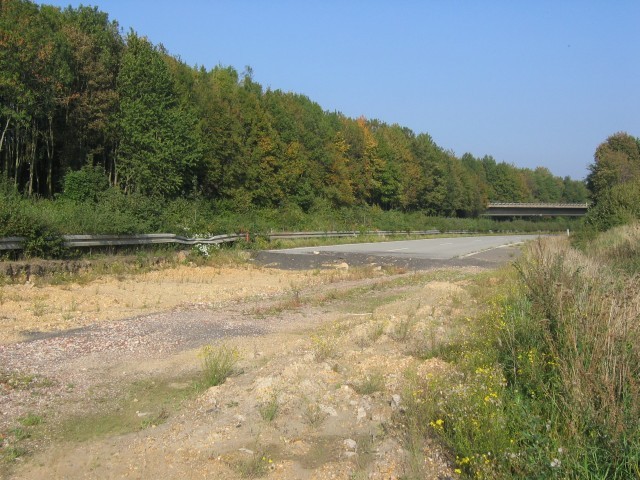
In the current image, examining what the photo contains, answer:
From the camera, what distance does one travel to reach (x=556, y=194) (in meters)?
154

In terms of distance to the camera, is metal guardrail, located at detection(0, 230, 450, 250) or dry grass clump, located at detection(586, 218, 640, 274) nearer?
dry grass clump, located at detection(586, 218, 640, 274)

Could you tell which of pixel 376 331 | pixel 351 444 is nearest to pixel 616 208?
pixel 376 331

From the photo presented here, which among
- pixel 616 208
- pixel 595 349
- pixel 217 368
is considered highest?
pixel 616 208

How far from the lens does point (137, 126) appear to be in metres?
34.6

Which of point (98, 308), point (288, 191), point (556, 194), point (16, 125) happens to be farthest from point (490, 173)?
point (98, 308)

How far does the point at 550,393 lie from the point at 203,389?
12.2 feet

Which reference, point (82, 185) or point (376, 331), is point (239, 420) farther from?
point (82, 185)

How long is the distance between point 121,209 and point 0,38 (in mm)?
12264

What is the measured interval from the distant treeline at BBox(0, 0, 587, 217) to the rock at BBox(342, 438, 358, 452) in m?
26.7

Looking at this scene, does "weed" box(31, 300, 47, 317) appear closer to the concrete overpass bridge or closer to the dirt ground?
the dirt ground

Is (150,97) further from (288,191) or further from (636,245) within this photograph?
(636,245)

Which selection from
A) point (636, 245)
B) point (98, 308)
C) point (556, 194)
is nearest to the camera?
point (98, 308)

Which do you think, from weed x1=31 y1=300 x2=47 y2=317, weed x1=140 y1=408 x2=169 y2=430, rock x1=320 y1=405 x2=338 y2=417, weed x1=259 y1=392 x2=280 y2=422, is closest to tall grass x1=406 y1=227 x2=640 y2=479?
rock x1=320 y1=405 x2=338 y2=417

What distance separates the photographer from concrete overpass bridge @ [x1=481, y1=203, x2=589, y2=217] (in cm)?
10969
